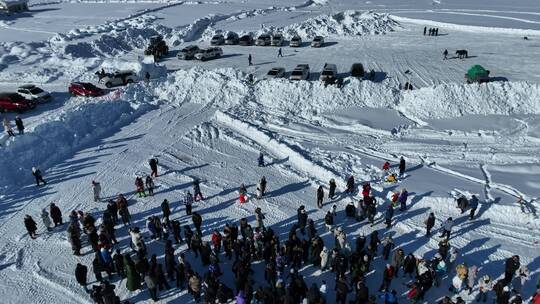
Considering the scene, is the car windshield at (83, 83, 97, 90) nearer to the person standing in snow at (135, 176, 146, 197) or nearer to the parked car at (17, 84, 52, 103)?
the parked car at (17, 84, 52, 103)

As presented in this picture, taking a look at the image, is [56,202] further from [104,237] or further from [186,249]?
[186,249]

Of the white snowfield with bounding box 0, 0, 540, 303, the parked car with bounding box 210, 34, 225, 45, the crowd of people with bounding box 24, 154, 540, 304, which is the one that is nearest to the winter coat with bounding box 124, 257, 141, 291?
the crowd of people with bounding box 24, 154, 540, 304

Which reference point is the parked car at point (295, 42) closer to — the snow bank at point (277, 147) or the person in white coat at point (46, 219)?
Result: the snow bank at point (277, 147)

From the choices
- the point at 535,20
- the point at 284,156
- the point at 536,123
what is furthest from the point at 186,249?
the point at 535,20

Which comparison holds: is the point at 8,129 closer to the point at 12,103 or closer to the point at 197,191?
the point at 12,103

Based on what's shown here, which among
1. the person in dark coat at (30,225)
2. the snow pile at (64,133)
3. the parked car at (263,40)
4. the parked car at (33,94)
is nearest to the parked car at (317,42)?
the parked car at (263,40)

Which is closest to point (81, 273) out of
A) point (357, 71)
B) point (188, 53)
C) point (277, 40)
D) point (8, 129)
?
point (8, 129)
